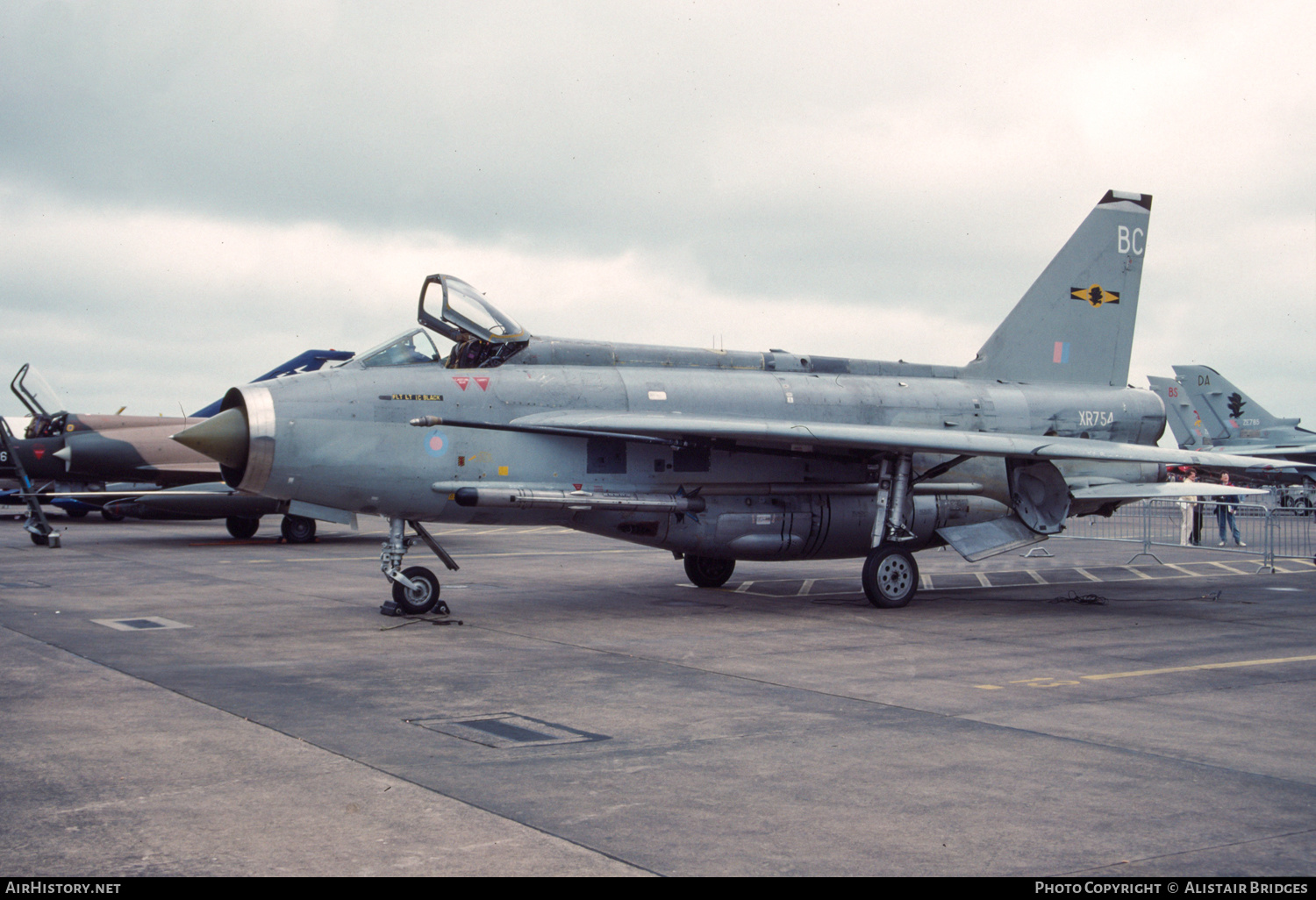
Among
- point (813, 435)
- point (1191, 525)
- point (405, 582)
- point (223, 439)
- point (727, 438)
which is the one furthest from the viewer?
point (1191, 525)

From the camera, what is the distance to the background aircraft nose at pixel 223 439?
10625mm

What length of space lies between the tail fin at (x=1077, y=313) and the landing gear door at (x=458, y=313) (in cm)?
745

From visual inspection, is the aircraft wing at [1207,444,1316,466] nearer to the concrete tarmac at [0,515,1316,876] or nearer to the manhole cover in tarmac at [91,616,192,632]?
the concrete tarmac at [0,515,1316,876]

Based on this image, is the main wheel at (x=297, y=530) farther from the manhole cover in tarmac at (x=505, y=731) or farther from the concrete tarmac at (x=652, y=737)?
the manhole cover in tarmac at (x=505, y=731)

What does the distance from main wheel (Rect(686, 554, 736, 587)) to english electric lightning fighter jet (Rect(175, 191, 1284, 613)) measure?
0.03 m

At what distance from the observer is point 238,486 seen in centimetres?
1099

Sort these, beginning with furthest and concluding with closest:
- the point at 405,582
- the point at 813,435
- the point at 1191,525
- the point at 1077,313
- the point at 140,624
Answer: the point at 1191,525
the point at 1077,313
the point at 813,435
the point at 405,582
the point at 140,624

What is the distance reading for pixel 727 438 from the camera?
12.0 m

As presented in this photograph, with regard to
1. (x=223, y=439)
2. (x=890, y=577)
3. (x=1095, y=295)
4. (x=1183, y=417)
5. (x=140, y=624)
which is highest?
(x=1183, y=417)

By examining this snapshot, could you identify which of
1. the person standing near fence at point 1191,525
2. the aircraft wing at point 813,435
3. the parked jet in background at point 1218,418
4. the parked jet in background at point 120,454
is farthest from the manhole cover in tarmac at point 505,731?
the parked jet in background at point 1218,418

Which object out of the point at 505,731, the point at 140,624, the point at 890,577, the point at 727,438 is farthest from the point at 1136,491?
the point at 140,624

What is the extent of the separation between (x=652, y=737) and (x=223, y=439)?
20.8 ft

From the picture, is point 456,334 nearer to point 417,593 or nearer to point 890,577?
point 417,593

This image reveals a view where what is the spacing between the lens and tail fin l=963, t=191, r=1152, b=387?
15867 millimetres
